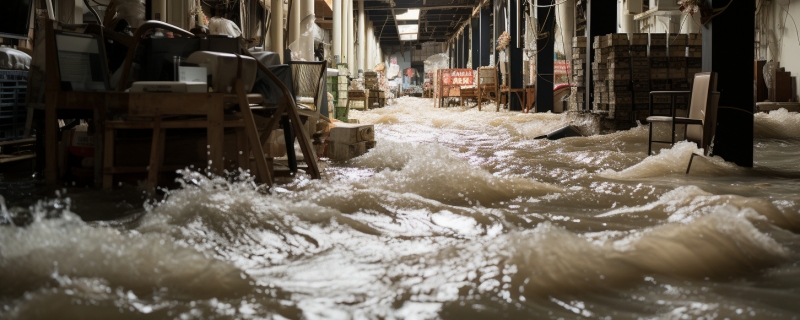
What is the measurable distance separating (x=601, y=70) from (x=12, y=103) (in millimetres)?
8672

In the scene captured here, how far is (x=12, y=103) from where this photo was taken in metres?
5.83

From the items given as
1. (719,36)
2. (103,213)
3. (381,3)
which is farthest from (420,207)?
(381,3)

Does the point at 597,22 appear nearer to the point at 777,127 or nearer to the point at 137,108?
the point at 777,127

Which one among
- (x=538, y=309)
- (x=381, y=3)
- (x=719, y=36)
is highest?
(x=381, y=3)

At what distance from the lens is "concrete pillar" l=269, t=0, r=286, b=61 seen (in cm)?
1530

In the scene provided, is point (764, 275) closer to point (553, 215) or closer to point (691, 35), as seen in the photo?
point (553, 215)

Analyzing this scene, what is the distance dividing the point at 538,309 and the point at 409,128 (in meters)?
11.4

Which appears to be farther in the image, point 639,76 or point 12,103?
point 639,76

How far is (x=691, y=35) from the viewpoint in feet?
36.1

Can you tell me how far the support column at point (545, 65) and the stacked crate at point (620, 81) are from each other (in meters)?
6.34

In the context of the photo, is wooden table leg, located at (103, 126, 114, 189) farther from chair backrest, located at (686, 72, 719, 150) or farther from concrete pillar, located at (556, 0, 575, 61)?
concrete pillar, located at (556, 0, 575, 61)

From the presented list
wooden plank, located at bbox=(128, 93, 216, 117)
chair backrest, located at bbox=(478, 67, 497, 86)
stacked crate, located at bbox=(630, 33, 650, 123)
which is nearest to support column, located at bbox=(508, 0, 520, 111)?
chair backrest, located at bbox=(478, 67, 497, 86)

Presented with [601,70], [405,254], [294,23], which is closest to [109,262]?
[405,254]

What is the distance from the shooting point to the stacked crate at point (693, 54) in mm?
10991
